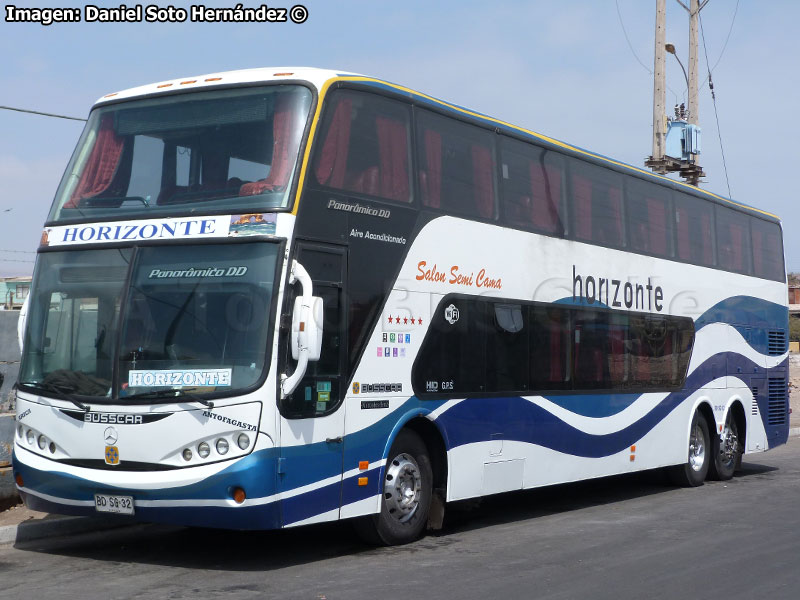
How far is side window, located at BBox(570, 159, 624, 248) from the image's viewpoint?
44.3 feet

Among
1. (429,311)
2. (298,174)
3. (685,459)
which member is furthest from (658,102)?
(298,174)

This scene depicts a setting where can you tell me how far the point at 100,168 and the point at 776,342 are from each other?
13.1 m

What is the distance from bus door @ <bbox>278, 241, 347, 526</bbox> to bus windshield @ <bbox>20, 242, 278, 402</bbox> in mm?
395

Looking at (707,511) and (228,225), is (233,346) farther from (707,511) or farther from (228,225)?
(707,511)

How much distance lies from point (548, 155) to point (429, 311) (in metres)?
3.25

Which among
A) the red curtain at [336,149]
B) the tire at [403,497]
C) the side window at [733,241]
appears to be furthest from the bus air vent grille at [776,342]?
the red curtain at [336,149]

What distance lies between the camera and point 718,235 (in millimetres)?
17203

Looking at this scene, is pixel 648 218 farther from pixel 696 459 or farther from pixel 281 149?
pixel 281 149

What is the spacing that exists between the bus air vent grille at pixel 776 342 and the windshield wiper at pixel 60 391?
1312 centimetres

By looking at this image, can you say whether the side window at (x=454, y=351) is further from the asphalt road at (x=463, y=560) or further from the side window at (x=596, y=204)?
the side window at (x=596, y=204)

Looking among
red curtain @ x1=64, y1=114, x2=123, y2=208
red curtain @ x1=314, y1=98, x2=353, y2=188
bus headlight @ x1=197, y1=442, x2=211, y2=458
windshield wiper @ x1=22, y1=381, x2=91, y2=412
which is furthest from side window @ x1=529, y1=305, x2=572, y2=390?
windshield wiper @ x1=22, y1=381, x2=91, y2=412

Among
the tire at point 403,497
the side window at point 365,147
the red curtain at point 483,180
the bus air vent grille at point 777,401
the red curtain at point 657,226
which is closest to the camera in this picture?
the side window at point 365,147

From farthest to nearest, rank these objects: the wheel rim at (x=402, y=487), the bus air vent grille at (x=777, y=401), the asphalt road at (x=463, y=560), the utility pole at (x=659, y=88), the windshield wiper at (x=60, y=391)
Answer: the utility pole at (x=659, y=88) → the bus air vent grille at (x=777, y=401) → the wheel rim at (x=402, y=487) → the windshield wiper at (x=60, y=391) → the asphalt road at (x=463, y=560)

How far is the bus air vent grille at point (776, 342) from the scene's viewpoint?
18.8 m
